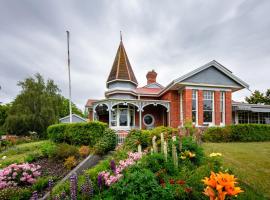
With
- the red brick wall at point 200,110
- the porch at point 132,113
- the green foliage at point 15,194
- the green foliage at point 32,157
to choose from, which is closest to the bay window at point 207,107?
the red brick wall at point 200,110

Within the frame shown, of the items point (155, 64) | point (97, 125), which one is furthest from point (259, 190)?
point (155, 64)

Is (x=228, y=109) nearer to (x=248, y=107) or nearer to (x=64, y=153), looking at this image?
(x=248, y=107)

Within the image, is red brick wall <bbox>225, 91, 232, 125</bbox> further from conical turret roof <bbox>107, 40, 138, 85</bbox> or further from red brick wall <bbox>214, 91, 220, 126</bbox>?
conical turret roof <bbox>107, 40, 138, 85</bbox>

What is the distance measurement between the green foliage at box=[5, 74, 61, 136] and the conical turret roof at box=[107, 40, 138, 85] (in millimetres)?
8168

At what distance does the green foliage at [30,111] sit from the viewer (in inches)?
792

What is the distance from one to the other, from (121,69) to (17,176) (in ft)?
53.5

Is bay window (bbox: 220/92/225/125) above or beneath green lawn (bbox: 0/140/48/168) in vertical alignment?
above

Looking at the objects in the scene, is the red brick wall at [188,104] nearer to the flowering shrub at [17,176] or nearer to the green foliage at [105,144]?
the green foliage at [105,144]

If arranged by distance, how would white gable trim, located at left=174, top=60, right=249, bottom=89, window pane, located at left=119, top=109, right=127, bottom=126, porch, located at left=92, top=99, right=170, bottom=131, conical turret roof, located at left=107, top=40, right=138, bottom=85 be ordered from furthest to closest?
1. conical turret roof, located at left=107, top=40, right=138, bottom=85
2. window pane, located at left=119, top=109, right=127, bottom=126
3. porch, located at left=92, top=99, right=170, bottom=131
4. white gable trim, located at left=174, top=60, right=249, bottom=89

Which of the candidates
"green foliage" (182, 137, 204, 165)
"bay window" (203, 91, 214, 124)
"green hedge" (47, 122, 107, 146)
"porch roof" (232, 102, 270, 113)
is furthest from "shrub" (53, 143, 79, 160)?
"porch roof" (232, 102, 270, 113)

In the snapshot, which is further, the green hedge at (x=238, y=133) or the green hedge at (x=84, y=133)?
the green hedge at (x=238, y=133)

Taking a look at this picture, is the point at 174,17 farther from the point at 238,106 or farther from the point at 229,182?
the point at 238,106

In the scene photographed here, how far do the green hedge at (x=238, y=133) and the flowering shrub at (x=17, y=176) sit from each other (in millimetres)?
11105

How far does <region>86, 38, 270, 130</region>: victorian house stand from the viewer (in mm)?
16797
